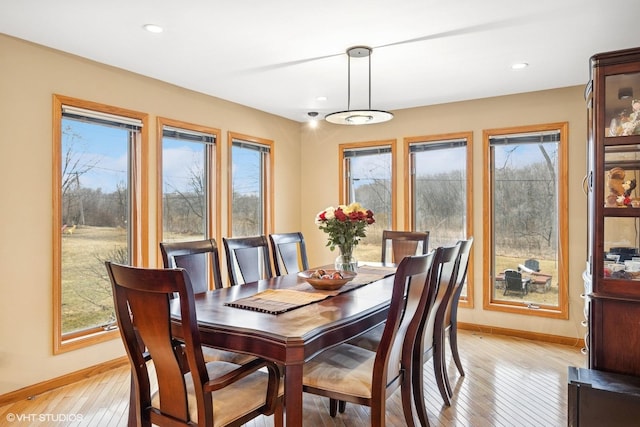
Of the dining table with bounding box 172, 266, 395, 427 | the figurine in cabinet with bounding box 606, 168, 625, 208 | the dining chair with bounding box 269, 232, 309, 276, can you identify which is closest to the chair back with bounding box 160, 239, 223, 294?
the dining table with bounding box 172, 266, 395, 427

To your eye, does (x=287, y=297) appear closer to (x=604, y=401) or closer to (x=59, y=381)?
(x=604, y=401)

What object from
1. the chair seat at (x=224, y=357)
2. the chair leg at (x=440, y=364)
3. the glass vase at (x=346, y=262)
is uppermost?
the glass vase at (x=346, y=262)

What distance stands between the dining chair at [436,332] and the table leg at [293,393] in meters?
0.93

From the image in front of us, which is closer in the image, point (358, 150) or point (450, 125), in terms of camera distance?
point (450, 125)

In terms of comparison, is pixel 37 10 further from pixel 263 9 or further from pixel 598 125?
pixel 598 125

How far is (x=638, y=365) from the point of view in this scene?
234 centimetres

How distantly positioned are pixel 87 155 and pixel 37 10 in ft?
4.13

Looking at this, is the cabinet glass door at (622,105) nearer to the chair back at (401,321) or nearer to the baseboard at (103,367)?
the chair back at (401,321)

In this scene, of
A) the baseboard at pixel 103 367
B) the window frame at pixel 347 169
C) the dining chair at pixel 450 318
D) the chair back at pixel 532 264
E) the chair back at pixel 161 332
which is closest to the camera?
the chair back at pixel 161 332

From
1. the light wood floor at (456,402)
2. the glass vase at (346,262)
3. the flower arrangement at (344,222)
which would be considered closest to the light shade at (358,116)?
the flower arrangement at (344,222)

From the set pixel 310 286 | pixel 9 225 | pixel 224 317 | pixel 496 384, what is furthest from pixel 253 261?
pixel 496 384

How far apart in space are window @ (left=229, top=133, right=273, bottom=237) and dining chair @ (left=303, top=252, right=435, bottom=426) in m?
2.81

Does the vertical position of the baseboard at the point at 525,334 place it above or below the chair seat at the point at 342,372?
below

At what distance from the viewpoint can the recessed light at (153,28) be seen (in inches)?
111
